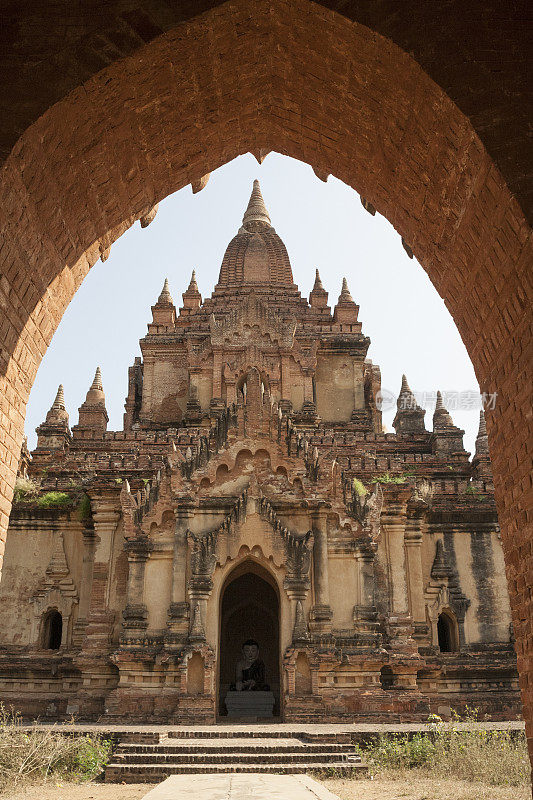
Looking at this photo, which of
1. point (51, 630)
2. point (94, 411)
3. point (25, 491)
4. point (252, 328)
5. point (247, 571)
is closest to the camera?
point (247, 571)

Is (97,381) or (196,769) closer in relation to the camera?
(196,769)

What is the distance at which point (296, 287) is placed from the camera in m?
33.7

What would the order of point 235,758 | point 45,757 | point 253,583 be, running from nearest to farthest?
point 45,757 → point 235,758 → point 253,583

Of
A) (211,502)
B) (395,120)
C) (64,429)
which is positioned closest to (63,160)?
(395,120)

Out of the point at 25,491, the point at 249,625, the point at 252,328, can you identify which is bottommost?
the point at 249,625

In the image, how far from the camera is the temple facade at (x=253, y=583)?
16.0m

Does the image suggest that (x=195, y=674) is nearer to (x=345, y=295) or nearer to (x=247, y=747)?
(x=247, y=747)

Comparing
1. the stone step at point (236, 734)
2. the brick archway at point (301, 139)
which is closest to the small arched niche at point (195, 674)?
the stone step at point (236, 734)

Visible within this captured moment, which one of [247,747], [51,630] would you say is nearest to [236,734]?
[247,747]

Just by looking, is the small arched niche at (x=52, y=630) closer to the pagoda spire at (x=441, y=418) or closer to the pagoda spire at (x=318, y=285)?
the pagoda spire at (x=441, y=418)

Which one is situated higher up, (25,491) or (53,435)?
(53,435)

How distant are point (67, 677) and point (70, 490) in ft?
16.4

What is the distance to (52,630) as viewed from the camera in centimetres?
1950

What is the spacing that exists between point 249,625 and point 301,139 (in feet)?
61.5
